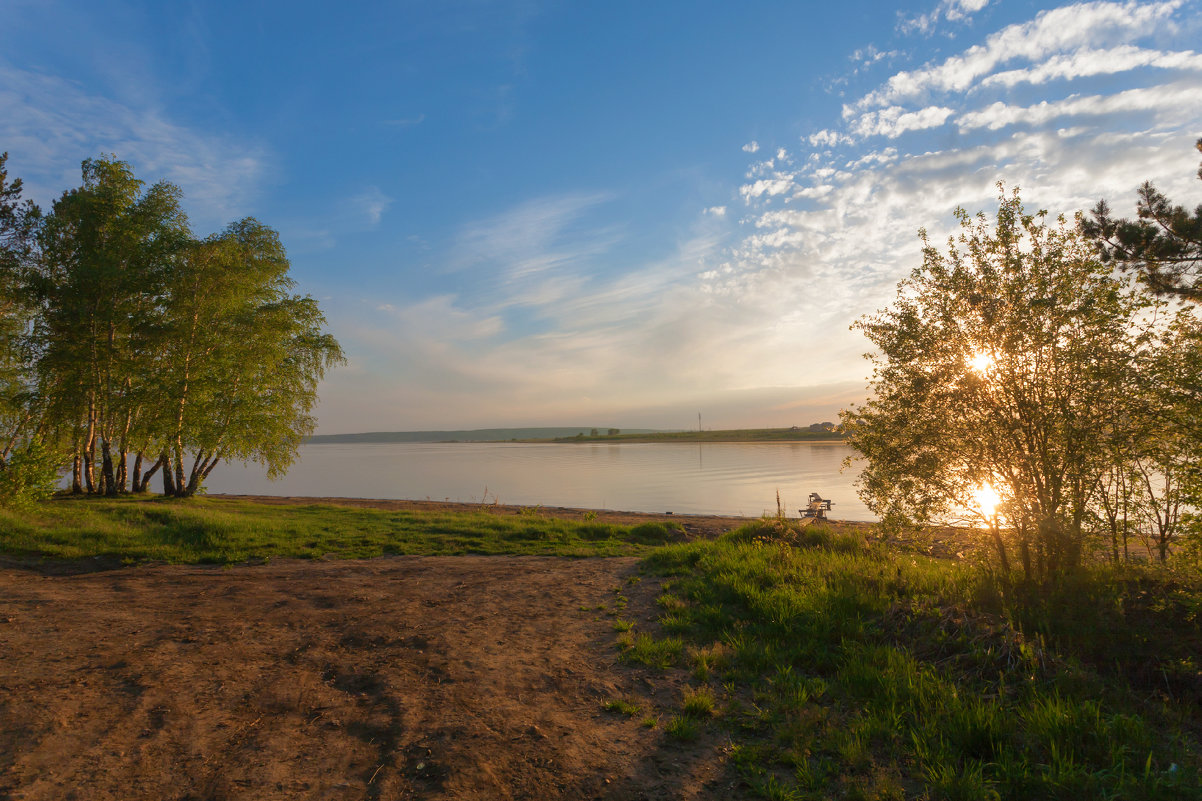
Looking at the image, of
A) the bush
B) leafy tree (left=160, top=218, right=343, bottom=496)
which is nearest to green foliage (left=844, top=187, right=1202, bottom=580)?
the bush

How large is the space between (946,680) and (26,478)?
1927 centimetres

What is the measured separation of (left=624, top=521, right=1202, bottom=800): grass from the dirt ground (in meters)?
0.67

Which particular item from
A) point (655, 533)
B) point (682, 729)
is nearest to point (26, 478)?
point (655, 533)

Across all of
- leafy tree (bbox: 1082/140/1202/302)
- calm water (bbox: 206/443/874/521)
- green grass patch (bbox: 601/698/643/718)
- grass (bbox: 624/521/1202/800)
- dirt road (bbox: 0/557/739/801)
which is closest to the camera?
dirt road (bbox: 0/557/739/801)

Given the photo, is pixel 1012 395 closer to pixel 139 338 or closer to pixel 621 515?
pixel 621 515

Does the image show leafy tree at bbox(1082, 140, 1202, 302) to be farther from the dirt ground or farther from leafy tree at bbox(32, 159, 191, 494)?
leafy tree at bbox(32, 159, 191, 494)

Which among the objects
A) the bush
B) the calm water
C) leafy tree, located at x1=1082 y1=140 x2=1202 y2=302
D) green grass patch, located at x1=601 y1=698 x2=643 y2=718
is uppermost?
leafy tree, located at x1=1082 y1=140 x2=1202 y2=302

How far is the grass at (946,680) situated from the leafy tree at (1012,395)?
3.29ft

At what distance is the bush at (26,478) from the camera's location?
12.7 metres

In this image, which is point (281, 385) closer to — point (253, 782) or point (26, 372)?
point (26, 372)

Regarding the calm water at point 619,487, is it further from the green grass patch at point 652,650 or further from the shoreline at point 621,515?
the green grass patch at point 652,650

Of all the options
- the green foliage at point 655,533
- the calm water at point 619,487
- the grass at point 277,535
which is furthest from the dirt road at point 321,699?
the calm water at point 619,487

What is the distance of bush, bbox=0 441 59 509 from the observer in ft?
41.8

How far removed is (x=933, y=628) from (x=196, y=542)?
15.3 meters
